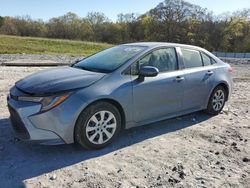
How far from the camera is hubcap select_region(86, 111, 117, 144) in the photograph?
4.28 m

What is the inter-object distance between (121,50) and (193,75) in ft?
4.69

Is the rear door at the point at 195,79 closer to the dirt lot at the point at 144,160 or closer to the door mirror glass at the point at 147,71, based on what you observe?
the dirt lot at the point at 144,160

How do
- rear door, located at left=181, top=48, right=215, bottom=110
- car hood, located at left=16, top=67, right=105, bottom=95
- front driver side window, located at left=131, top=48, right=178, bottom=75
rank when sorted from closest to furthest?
1. car hood, located at left=16, top=67, right=105, bottom=95
2. front driver side window, located at left=131, top=48, right=178, bottom=75
3. rear door, located at left=181, top=48, right=215, bottom=110

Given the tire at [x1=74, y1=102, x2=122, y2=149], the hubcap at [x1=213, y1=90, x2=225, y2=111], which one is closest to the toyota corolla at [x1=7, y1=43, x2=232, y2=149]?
the tire at [x1=74, y1=102, x2=122, y2=149]

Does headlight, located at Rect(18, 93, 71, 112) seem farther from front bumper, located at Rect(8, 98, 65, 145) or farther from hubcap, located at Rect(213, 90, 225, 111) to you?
hubcap, located at Rect(213, 90, 225, 111)

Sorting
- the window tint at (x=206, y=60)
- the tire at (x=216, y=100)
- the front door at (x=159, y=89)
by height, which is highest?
the window tint at (x=206, y=60)

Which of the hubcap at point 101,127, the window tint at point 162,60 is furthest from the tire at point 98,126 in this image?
the window tint at point 162,60

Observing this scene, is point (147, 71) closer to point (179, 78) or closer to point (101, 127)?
point (179, 78)

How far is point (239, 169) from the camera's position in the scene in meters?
4.00

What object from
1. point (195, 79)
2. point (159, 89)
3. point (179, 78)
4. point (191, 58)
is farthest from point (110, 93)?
point (191, 58)

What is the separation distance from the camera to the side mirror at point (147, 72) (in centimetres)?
466

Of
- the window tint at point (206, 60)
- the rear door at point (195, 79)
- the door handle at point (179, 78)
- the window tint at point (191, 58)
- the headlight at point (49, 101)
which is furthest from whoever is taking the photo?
the window tint at point (206, 60)

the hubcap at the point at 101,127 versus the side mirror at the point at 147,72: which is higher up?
the side mirror at the point at 147,72

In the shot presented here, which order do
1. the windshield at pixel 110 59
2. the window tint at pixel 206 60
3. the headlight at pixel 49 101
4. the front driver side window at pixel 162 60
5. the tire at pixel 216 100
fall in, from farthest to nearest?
the tire at pixel 216 100
the window tint at pixel 206 60
the front driver side window at pixel 162 60
the windshield at pixel 110 59
the headlight at pixel 49 101
